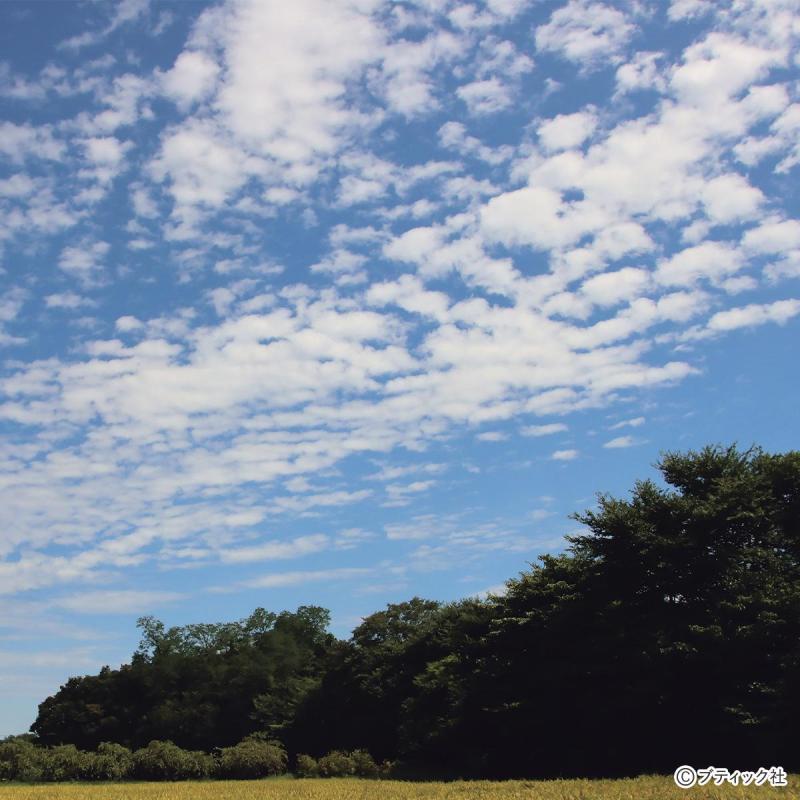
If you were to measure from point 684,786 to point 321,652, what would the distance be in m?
68.2

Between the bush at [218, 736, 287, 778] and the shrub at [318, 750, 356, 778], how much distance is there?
247 inches

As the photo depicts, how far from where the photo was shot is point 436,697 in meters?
49.1

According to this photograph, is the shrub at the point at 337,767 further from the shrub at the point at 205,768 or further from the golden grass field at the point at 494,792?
the golden grass field at the point at 494,792

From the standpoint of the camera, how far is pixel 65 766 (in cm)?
6050

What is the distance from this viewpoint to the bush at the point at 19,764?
59.2 metres

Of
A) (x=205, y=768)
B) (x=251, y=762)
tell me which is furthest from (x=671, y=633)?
(x=205, y=768)

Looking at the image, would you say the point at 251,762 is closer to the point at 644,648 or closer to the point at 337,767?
the point at 337,767

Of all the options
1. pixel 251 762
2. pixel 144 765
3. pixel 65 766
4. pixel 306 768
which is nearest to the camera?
pixel 306 768

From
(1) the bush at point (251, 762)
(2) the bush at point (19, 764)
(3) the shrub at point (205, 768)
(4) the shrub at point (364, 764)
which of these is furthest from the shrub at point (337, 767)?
(2) the bush at point (19, 764)

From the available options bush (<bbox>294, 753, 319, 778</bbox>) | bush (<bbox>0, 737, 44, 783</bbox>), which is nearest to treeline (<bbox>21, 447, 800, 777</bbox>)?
bush (<bbox>294, 753, 319, 778</bbox>)

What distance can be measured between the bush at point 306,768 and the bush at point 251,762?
80.3 inches

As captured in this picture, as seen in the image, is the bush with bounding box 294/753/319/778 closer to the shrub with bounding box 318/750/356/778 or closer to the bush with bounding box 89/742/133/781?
the shrub with bounding box 318/750/356/778

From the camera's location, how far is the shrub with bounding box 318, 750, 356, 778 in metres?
53.9

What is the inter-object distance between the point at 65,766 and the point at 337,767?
2427 centimetres
